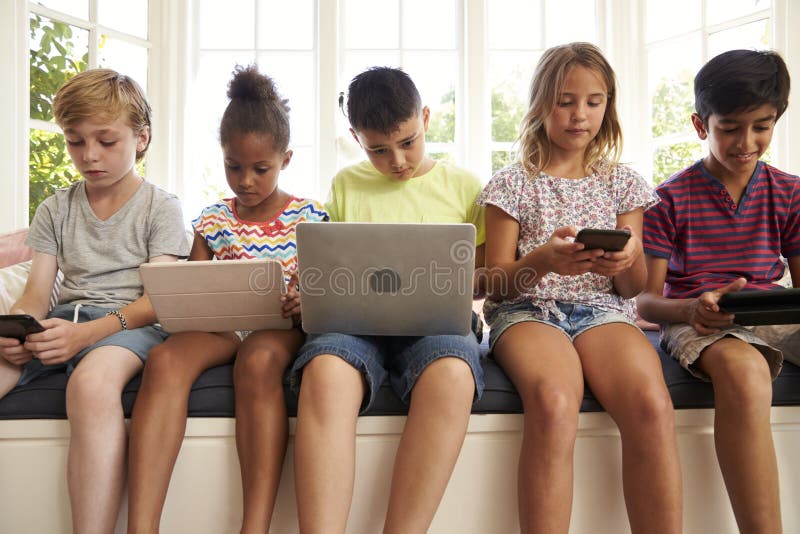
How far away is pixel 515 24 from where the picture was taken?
323 cm

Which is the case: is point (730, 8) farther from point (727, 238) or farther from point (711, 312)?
point (711, 312)

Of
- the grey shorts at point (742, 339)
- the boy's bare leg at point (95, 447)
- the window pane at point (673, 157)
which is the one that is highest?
the window pane at point (673, 157)

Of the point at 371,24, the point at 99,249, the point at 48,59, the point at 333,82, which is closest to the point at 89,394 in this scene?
the point at 99,249

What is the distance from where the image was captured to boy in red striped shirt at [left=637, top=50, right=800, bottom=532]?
1.20 meters

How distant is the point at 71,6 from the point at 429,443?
257 centimetres

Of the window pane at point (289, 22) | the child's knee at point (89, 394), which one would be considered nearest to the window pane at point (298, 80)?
the window pane at point (289, 22)

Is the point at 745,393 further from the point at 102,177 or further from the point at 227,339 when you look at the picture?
the point at 102,177

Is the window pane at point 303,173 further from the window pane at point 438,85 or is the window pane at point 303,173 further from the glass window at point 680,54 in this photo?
the glass window at point 680,54

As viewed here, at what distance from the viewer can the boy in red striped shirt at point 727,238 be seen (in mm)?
1197

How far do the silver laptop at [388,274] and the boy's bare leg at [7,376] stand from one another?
570 mm

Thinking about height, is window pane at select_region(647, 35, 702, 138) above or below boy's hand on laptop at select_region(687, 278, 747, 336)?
above

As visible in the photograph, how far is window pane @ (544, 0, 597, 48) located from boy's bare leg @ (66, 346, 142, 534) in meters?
2.71

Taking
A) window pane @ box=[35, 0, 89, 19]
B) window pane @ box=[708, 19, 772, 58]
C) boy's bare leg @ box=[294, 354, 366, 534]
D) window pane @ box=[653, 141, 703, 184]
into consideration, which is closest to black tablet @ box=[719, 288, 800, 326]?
boy's bare leg @ box=[294, 354, 366, 534]

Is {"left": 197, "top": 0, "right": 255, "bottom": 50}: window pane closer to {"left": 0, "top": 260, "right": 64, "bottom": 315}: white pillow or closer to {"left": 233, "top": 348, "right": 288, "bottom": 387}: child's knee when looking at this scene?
{"left": 0, "top": 260, "right": 64, "bottom": 315}: white pillow
